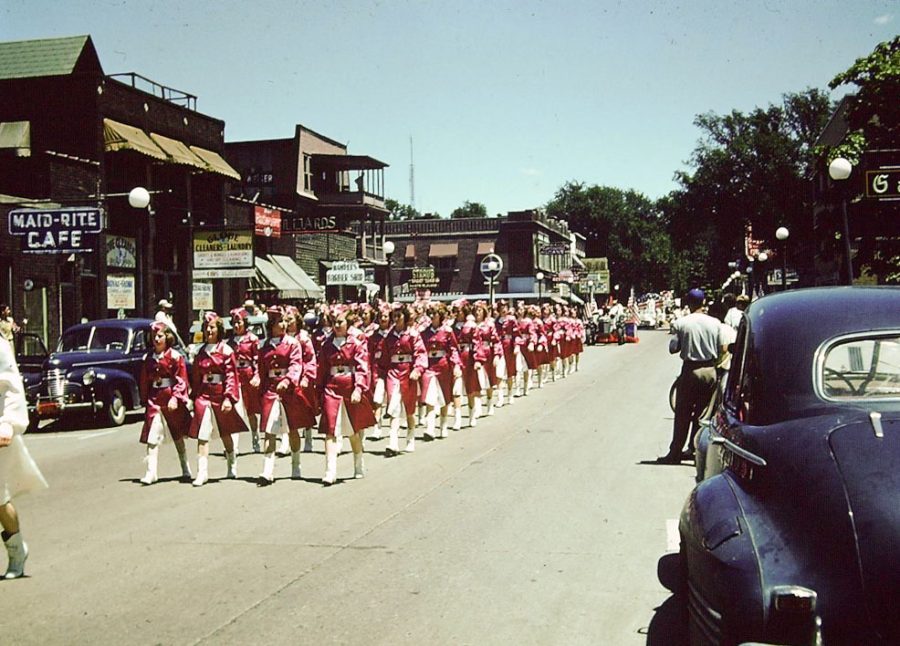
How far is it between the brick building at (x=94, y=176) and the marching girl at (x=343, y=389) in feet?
51.1

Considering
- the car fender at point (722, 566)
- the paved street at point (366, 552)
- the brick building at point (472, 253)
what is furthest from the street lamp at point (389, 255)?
the car fender at point (722, 566)

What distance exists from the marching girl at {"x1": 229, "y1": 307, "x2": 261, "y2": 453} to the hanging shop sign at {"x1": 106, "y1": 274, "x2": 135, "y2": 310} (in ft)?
64.1

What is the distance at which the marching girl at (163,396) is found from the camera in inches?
454

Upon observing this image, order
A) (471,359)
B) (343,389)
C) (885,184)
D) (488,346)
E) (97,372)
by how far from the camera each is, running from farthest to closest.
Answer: (97,372)
(488,346)
(471,359)
(885,184)
(343,389)

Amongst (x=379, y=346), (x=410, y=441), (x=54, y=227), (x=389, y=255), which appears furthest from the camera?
(x=389, y=255)

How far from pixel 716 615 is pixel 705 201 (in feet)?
255

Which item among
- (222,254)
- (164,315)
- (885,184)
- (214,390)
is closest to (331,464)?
(214,390)

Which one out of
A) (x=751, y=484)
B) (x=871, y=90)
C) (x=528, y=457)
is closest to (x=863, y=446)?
(x=751, y=484)

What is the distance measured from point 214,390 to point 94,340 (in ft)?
31.1

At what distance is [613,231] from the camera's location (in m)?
116

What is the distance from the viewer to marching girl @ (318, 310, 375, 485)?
36.5ft

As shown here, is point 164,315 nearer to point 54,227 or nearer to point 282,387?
point 54,227

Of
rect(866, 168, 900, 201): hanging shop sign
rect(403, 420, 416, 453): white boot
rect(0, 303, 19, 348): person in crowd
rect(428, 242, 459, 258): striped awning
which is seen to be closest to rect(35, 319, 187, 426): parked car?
rect(0, 303, 19, 348): person in crowd

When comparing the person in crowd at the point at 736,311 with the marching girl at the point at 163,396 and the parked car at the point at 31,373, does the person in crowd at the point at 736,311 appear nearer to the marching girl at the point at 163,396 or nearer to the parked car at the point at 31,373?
the marching girl at the point at 163,396
